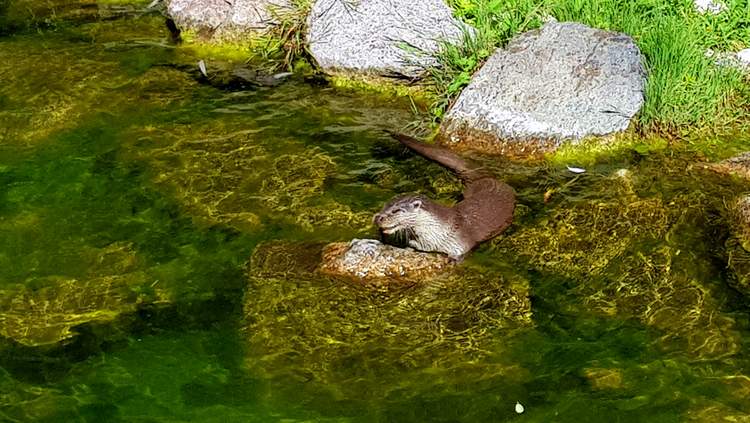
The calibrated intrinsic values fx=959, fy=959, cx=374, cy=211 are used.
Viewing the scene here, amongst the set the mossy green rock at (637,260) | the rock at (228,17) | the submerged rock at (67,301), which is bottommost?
the mossy green rock at (637,260)

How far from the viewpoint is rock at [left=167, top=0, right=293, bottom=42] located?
8547 mm

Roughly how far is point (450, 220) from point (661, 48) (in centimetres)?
256

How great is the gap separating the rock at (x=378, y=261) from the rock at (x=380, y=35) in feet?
8.67

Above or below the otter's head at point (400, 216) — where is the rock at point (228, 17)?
above

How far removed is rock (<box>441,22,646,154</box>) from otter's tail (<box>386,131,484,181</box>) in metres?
0.28

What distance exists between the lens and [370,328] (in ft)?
15.6

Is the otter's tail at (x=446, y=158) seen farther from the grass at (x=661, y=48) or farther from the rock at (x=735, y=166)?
the rock at (x=735, y=166)

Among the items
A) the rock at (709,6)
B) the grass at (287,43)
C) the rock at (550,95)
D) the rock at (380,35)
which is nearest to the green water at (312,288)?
the rock at (550,95)

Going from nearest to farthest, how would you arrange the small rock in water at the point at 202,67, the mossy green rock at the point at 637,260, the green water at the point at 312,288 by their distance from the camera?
1. the green water at the point at 312,288
2. the mossy green rock at the point at 637,260
3. the small rock in water at the point at 202,67

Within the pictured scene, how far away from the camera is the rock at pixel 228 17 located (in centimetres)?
855

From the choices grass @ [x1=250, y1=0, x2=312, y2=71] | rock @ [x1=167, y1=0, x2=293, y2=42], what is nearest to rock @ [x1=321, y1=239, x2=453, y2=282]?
grass @ [x1=250, y1=0, x2=312, y2=71]

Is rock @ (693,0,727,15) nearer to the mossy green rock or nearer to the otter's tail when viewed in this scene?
the mossy green rock

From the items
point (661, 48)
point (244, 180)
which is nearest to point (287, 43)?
point (244, 180)

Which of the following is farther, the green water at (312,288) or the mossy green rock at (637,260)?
the mossy green rock at (637,260)
